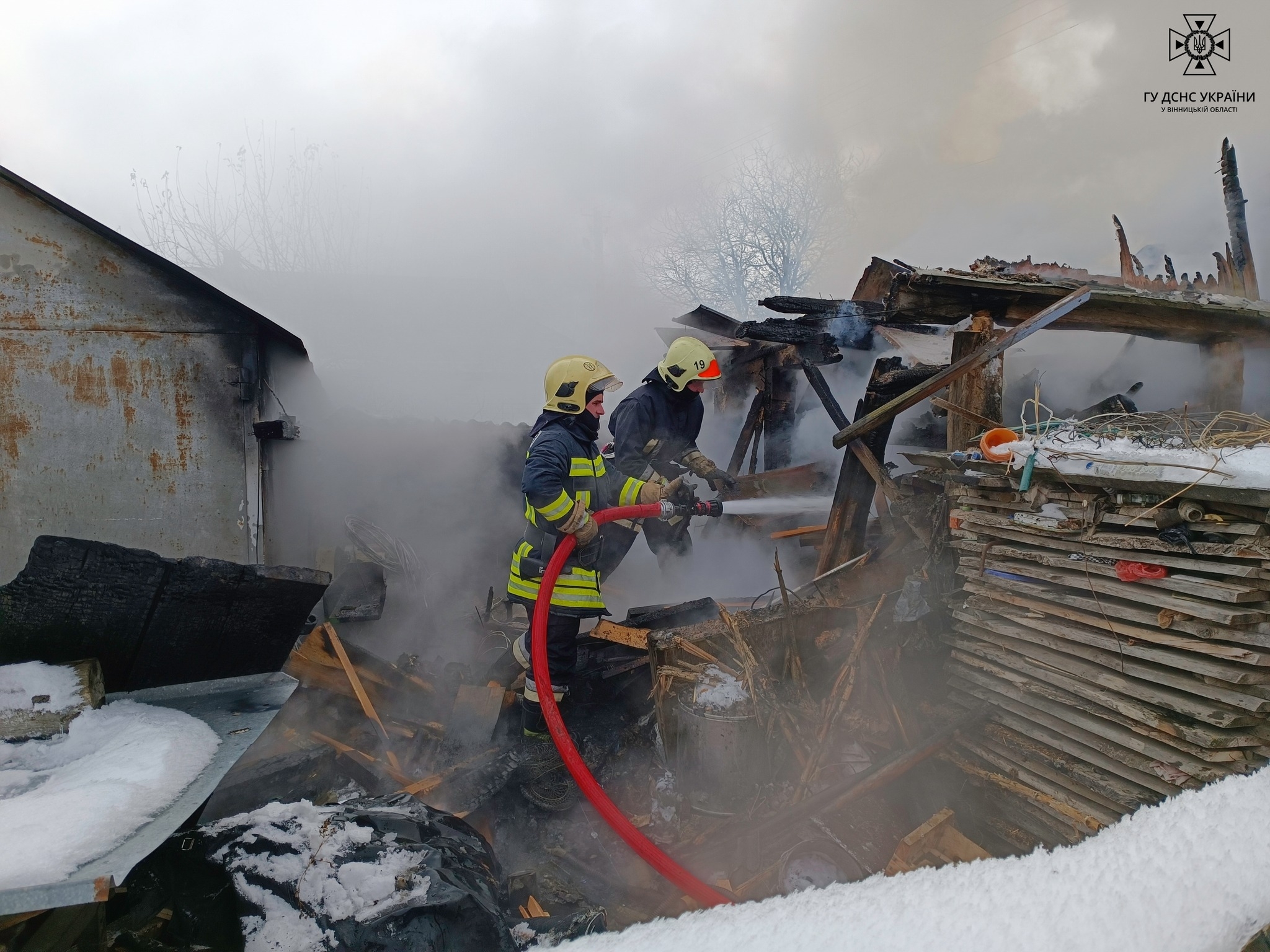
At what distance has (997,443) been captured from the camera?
3.80 meters

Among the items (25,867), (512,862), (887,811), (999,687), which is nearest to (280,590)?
(25,867)

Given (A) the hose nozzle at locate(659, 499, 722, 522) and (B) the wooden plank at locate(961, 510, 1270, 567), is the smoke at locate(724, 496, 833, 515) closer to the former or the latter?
(A) the hose nozzle at locate(659, 499, 722, 522)

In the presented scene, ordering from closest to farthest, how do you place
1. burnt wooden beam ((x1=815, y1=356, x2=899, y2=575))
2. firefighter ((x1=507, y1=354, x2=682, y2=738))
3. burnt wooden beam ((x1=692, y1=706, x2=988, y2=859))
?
burnt wooden beam ((x1=692, y1=706, x2=988, y2=859)), firefighter ((x1=507, y1=354, x2=682, y2=738)), burnt wooden beam ((x1=815, y1=356, x2=899, y2=575))

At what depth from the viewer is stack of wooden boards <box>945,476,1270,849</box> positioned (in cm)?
276

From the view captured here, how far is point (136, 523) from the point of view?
5.50 metres

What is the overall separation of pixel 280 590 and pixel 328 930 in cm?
98

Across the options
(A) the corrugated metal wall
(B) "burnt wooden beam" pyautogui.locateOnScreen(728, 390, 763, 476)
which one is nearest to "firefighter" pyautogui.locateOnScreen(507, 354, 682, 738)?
(A) the corrugated metal wall

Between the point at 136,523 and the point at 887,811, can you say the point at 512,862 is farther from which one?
the point at 136,523

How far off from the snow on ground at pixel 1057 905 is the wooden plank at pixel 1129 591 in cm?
181

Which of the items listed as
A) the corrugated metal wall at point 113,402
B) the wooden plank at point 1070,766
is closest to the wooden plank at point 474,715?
the corrugated metal wall at point 113,402

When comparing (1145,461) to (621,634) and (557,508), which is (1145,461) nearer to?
(557,508)

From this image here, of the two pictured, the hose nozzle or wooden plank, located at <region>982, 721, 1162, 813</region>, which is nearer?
wooden plank, located at <region>982, 721, 1162, 813</region>

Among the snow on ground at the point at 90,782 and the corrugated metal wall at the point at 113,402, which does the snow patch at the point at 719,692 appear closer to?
the snow on ground at the point at 90,782

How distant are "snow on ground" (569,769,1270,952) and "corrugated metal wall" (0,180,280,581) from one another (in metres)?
5.74
